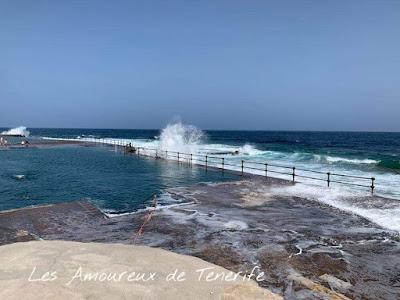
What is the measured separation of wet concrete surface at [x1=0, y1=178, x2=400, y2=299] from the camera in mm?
7883

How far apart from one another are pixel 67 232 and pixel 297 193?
1223cm

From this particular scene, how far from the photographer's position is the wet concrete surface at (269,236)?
788 centimetres

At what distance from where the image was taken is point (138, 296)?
16.8 feet

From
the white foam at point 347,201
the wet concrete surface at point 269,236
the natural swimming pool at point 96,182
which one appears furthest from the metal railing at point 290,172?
the wet concrete surface at point 269,236

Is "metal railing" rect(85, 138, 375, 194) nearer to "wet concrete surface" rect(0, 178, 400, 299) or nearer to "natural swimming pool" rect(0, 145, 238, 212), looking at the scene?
"natural swimming pool" rect(0, 145, 238, 212)

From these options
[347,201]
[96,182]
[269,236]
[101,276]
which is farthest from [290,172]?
[101,276]

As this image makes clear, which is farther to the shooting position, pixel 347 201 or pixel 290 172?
pixel 290 172

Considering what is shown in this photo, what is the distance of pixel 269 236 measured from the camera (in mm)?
11078

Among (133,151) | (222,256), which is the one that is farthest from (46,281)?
(133,151)

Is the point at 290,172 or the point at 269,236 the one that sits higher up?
the point at 269,236

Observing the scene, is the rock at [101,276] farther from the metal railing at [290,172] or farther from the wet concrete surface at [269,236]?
the metal railing at [290,172]

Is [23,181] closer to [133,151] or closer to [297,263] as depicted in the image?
[297,263]

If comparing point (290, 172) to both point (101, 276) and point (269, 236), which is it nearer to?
point (269, 236)

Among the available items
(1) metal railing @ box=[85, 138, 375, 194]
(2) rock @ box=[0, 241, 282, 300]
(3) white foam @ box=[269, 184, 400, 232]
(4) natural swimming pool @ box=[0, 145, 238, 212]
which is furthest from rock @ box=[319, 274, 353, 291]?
(1) metal railing @ box=[85, 138, 375, 194]
